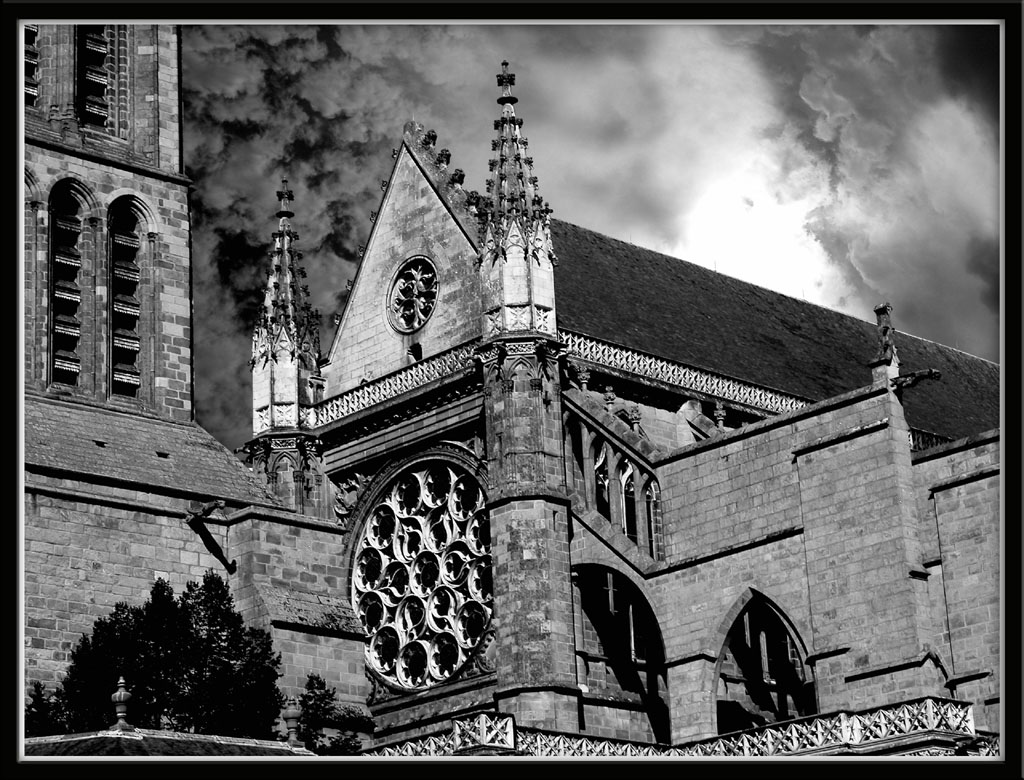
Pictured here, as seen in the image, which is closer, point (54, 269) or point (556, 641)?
point (556, 641)

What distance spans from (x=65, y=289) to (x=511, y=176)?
7.83 meters

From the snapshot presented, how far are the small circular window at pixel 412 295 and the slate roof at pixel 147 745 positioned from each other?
15604mm

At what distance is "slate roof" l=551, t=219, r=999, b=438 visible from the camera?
134ft

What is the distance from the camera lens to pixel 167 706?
2903 centimetres

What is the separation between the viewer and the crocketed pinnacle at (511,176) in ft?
123

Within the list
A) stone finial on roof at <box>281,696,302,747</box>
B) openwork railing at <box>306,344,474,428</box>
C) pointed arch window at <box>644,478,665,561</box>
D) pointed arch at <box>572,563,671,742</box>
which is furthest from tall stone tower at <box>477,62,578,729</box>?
stone finial on roof at <box>281,696,302,747</box>

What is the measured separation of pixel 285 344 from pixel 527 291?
21.1ft

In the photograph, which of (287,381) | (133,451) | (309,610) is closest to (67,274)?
(133,451)

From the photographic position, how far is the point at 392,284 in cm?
4162

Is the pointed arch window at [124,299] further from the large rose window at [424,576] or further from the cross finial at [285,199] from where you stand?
the large rose window at [424,576]

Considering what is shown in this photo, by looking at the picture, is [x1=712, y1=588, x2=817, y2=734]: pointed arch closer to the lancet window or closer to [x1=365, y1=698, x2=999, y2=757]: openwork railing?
the lancet window
